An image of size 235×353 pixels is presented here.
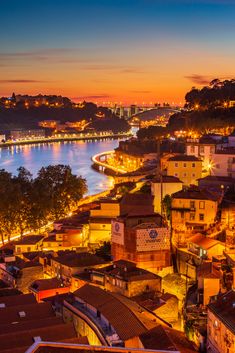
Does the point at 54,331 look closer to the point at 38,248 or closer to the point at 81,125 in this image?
the point at 38,248

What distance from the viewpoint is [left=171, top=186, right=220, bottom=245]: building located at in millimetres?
6184

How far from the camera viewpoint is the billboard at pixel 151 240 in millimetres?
5402

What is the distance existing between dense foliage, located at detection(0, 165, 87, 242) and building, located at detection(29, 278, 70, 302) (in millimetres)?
3677

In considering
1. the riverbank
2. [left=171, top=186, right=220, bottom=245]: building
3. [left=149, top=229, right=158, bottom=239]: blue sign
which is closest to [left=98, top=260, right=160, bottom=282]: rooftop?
[left=149, top=229, right=158, bottom=239]: blue sign

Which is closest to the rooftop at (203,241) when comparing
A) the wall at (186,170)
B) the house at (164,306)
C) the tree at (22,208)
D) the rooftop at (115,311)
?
the house at (164,306)

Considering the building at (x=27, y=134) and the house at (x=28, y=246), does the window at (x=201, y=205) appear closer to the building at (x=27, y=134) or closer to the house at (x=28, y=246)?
the house at (x=28, y=246)

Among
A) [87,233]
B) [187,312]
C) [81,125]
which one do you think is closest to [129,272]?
[187,312]

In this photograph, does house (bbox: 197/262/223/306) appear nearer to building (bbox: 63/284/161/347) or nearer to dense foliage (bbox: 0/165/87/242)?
building (bbox: 63/284/161/347)

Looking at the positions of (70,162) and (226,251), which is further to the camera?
(70,162)

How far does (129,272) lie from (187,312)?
0.64 meters

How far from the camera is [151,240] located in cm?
543

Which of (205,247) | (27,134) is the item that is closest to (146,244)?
(205,247)

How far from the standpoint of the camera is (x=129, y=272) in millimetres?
4699

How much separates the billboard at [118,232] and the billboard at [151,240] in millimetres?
227
